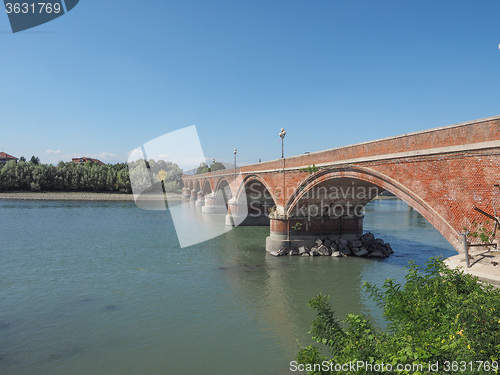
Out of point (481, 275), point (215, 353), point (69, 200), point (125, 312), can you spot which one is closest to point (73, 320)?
point (125, 312)

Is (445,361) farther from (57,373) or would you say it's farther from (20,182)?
(20,182)

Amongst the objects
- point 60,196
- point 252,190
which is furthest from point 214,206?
point 60,196

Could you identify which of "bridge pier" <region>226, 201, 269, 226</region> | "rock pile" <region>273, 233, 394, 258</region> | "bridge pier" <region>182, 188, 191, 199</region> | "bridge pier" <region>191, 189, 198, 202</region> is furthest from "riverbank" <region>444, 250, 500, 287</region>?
"bridge pier" <region>182, 188, 191, 199</region>

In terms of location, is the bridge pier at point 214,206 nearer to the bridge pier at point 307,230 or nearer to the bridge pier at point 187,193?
the bridge pier at point 307,230

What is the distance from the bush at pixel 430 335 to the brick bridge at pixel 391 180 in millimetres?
4616

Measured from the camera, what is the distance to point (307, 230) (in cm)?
2439

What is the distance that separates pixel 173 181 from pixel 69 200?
1330 inches

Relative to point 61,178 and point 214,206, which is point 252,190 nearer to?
point 214,206

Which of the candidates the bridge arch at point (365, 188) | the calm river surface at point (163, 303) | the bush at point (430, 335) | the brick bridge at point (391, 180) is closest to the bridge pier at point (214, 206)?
the brick bridge at point (391, 180)

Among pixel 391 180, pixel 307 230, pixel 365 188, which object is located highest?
pixel 391 180

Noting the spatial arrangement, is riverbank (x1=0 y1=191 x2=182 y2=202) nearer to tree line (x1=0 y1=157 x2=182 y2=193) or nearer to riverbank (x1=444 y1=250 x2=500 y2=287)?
tree line (x1=0 y1=157 x2=182 y2=193)

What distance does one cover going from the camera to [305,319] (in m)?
12.7

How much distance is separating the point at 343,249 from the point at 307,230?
9.72ft

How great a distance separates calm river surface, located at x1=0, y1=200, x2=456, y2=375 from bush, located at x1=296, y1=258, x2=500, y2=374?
14.2 feet
